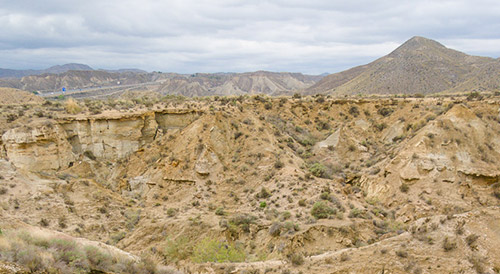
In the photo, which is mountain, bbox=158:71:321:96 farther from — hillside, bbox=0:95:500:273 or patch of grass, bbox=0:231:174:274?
patch of grass, bbox=0:231:174:274

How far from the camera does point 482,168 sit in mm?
17375

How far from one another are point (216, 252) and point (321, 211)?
5301 millimetres

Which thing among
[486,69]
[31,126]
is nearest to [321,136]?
[31,126]

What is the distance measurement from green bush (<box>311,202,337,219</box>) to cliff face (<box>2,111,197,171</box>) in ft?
42.1

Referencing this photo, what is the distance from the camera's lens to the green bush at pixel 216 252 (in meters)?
12.1

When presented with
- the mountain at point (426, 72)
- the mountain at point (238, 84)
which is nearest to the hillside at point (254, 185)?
the mountain at point (426, 72)

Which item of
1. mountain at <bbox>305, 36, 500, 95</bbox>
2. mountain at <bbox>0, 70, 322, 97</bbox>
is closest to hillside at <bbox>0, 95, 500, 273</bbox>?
mountain at <bbox>305, 36, 500, 95</bbox>

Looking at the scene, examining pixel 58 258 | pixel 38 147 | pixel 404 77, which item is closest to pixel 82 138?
pixel 38 147

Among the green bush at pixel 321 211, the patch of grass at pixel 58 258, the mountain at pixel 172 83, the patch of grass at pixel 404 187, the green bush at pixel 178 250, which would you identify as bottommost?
the green bush at pixel 178 250

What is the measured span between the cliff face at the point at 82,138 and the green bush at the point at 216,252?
12090 millimetres

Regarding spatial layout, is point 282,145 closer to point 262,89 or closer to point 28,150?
point 28,150

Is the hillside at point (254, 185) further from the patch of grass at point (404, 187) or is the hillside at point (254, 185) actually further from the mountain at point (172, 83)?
the mountain at point (172, 83)

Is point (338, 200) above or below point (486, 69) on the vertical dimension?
below

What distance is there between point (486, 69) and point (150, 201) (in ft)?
260
